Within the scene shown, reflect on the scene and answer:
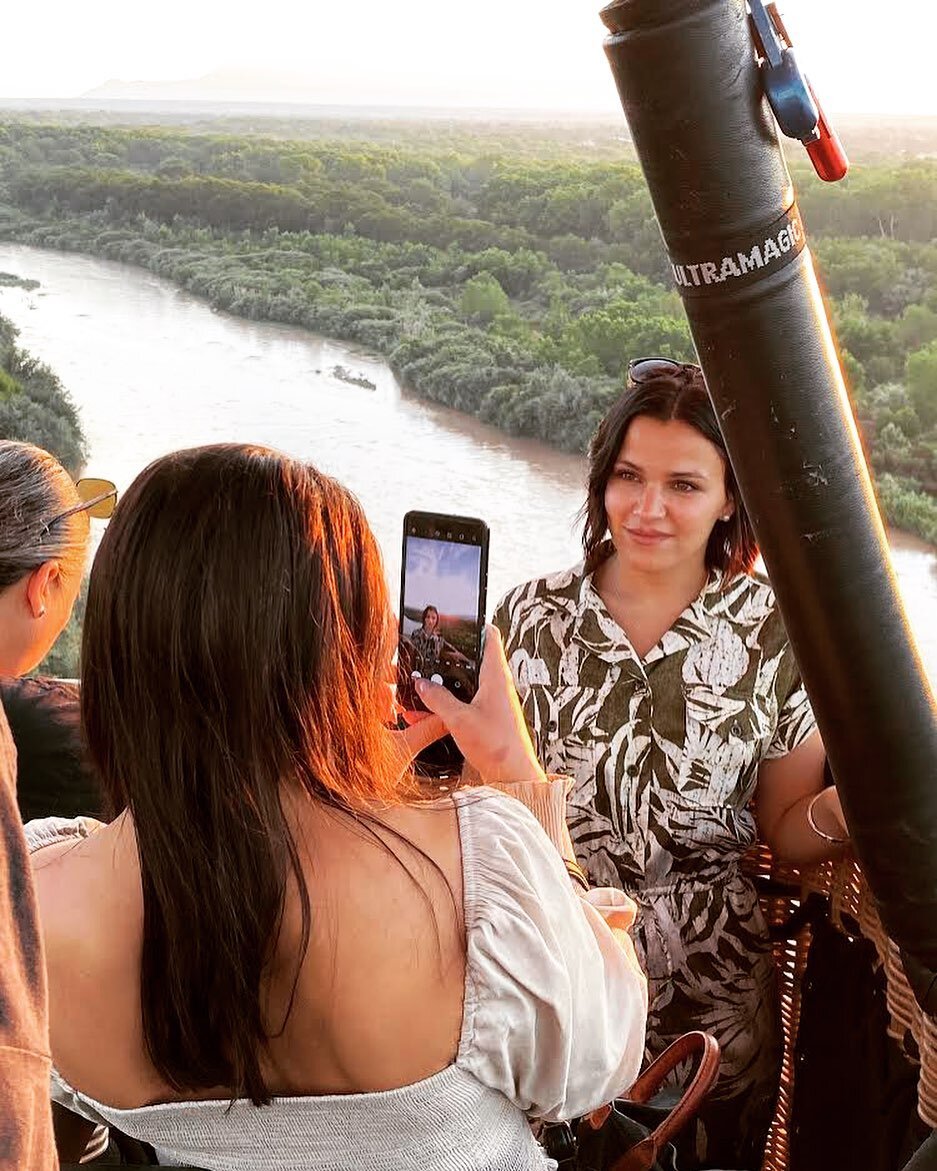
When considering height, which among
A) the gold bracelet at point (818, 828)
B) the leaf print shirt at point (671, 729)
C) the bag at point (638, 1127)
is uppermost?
the leaf print shirt at point (671, 729)

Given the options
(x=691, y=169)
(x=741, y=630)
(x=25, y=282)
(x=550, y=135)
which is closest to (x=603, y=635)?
(x=741, y=630)

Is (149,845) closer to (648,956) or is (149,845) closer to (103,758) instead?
(103,758)

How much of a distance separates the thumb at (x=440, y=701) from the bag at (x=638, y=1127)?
1.50 feet

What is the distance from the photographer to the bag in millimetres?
1470

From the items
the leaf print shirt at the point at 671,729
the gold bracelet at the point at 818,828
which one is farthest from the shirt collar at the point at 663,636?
the gold bracelet at the point at 818,828

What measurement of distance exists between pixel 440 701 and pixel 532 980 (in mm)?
501

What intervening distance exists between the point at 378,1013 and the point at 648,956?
3.15ft

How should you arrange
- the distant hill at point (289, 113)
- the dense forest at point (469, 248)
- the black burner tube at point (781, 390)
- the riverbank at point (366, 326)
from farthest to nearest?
the distant hill at point (289, 113)
the riverbank at point (366, 326)
the dense forest at point (469, 248)
the black burner tube at point (781, 390)

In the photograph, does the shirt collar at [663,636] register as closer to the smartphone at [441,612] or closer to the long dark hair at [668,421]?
the long dark hair at [668,421]

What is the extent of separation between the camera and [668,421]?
1986mm

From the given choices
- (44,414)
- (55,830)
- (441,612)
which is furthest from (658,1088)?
(44,414)

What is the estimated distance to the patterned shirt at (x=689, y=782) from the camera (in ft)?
6.46

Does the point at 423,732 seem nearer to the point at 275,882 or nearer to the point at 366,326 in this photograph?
the point at 275,882

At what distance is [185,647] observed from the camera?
1.07 metres
